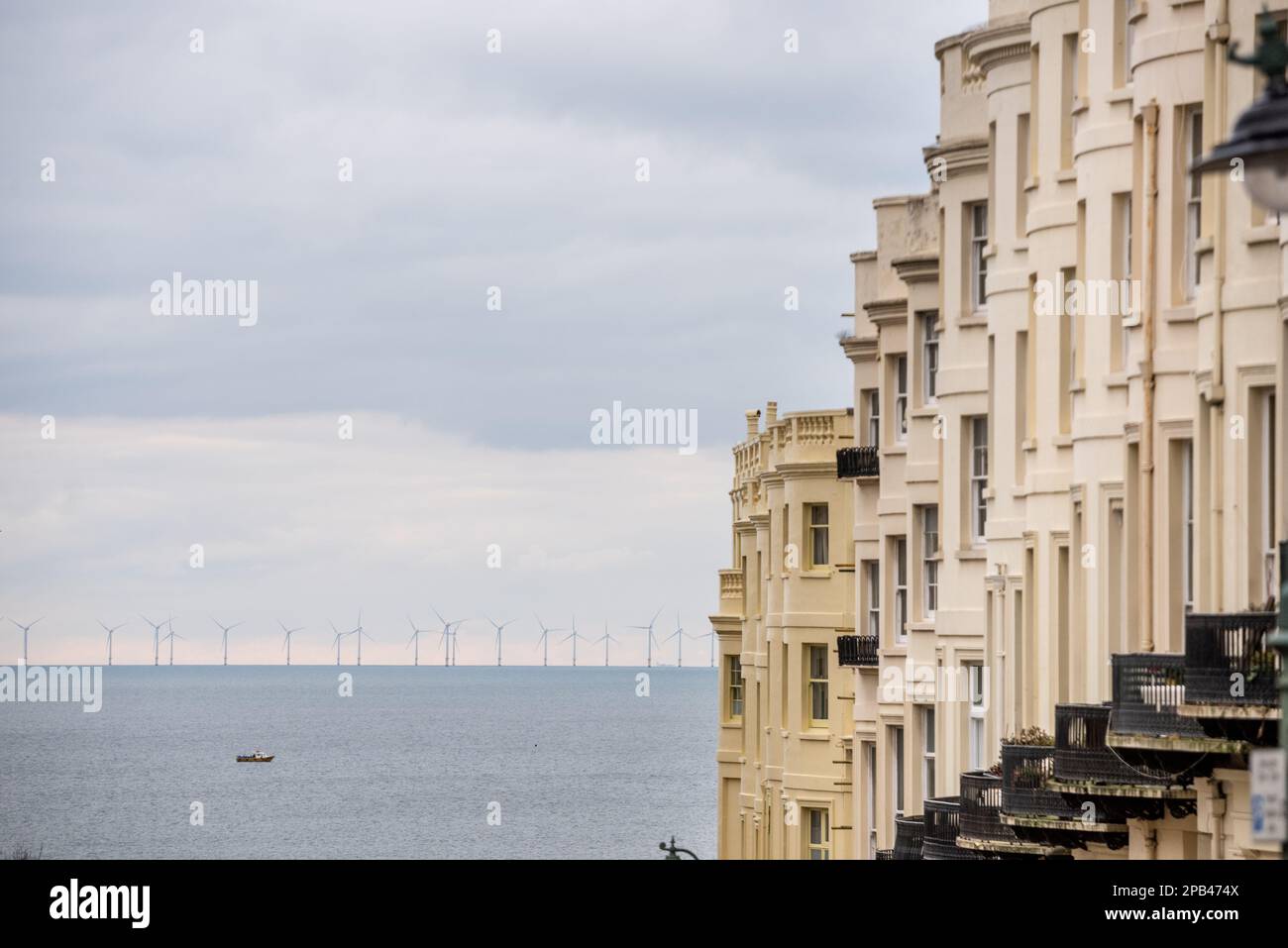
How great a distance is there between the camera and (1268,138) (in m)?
11.1

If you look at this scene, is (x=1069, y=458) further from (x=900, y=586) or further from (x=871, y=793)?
(x=871, y=793)

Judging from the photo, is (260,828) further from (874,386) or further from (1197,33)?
(1197,33)

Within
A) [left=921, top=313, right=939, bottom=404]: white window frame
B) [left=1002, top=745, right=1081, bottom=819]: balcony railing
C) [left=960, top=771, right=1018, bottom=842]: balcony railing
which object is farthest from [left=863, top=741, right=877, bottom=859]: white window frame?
[left=1002, top=745, right=1081, bottom=819]: balcony railing

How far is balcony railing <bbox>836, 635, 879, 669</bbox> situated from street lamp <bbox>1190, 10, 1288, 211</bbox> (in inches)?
1335

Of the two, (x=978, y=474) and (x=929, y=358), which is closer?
(x=978, y=474)

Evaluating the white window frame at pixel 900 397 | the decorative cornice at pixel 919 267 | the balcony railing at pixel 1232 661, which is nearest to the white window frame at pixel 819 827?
the white window frame at pixel 900 397

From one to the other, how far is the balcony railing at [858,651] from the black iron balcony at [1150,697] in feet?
67.3

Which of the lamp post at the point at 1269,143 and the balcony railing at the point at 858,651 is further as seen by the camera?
the balcony railing at the point at 858,651

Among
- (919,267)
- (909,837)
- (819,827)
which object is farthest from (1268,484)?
(819,827)

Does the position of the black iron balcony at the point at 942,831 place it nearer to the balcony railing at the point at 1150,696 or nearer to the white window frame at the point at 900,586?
the balcony railing at the point at 1150,696

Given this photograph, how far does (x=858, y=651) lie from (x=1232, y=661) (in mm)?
24385

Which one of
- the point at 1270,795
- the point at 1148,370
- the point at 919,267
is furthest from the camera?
the point at 919,267

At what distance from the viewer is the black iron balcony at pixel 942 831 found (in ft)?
109
